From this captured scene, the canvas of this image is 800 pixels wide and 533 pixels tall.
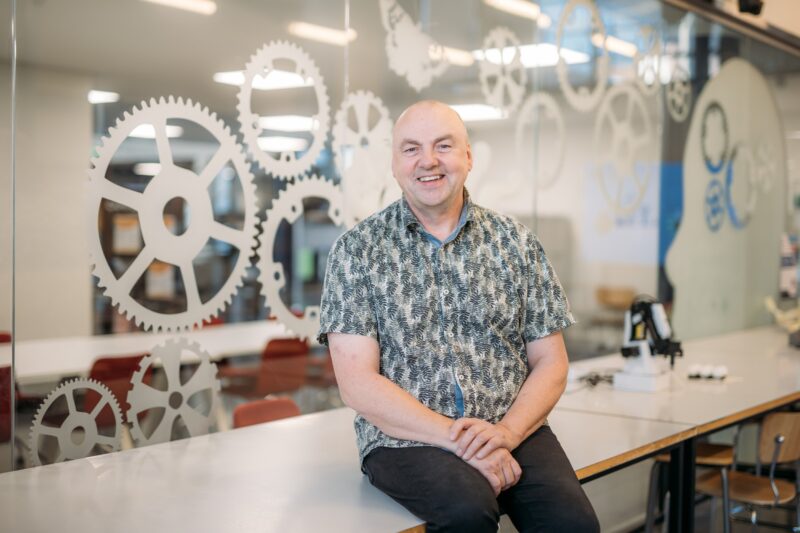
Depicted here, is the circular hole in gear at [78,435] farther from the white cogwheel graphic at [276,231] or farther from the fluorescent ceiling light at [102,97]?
the fluorescent ceiling light at [102,97]

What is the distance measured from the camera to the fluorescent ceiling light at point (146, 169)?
9.29ft

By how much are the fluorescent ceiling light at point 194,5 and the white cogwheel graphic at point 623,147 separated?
2428 mm

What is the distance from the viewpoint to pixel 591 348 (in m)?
4.76

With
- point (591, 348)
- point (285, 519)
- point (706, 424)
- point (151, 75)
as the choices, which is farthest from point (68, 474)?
point (591, 348)

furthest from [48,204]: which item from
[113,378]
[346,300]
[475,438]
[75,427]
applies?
[475,438]

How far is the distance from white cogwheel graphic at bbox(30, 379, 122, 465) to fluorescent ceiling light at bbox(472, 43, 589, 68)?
2.26 metres

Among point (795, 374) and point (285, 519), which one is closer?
point (285, 519)

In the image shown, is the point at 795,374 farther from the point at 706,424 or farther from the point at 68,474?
the point at 68,474

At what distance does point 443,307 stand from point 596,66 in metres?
2.83

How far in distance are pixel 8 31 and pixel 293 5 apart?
1.10 m

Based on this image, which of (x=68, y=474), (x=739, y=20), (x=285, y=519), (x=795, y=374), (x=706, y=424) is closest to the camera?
(x=285, y=519)

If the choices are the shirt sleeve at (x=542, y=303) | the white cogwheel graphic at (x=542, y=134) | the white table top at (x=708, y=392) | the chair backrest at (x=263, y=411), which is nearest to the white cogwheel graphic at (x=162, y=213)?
the chair backrest at (x=263, y=411)

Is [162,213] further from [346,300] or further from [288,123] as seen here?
[346,300]

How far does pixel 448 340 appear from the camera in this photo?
94.1 inches
